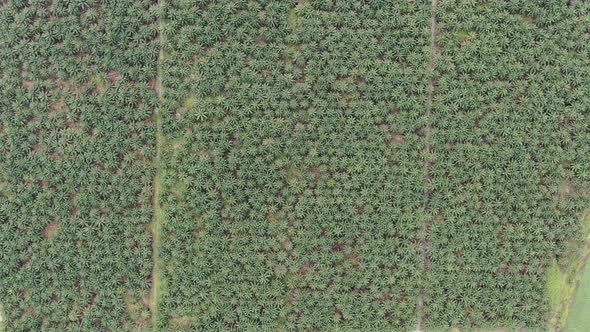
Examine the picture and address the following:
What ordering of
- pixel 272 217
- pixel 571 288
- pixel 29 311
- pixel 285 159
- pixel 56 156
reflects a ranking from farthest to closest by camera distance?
pixel 571 288 → pixel 29 311 → pixel 56 156 → pixel 272 217 → pixel 285 159

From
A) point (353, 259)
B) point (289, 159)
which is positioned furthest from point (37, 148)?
point (353, 259)

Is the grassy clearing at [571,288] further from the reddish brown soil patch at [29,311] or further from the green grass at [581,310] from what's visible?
the reddish brown soil patch at [29,311]

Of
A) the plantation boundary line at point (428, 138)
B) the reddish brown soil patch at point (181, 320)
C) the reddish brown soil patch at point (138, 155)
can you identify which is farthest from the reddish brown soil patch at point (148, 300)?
the plantation boundary line at point (428, 138)

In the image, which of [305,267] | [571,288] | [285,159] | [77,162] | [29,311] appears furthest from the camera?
[571,288]

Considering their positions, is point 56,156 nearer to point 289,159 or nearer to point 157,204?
point 157,204

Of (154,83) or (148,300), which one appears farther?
(148,300)

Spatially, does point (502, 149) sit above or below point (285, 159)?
above

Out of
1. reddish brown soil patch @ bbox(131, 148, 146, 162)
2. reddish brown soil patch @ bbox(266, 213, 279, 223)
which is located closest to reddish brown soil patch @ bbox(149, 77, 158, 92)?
reddish brown soil patch @ bbox(131, 148, 146, 162)
